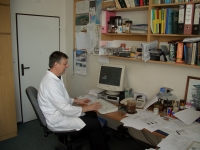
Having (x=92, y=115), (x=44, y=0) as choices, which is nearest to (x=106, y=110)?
(x=92, y=115)

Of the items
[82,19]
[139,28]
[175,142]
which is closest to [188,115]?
[175,142]

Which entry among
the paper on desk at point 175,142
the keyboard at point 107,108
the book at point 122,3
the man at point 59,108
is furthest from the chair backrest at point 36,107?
the book at point 122,3

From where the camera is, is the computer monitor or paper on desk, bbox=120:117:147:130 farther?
the computer monitor

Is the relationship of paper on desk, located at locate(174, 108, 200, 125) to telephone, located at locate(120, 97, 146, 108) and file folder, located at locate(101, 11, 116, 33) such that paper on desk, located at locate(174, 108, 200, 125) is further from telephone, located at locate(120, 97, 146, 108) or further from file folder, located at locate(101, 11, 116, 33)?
file folder, located at locate(101, 11, 116, 33)

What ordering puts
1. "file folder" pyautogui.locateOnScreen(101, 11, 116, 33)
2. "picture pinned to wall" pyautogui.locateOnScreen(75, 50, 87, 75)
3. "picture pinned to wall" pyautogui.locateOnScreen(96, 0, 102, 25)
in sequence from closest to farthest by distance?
"file folder" pyautogui.locateOnScreen(101, 11, 116, 33), "picture pinned to wall" pyautogui.locateOnScreen(96, 0, 102, 25), "picture pinned to wall" pyautogui.locateOnScreen(75, 50, 87, 75)

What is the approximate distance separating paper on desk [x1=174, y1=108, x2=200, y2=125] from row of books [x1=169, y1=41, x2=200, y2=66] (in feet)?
1.72

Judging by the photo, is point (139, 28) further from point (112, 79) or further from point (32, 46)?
point (32, 46)

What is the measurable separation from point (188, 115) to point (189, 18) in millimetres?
996

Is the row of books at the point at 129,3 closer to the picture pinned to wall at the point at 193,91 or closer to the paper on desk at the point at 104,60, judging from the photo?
the paper on desk at the point at 104,60

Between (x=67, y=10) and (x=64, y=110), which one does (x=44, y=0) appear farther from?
(x=64, y=110)

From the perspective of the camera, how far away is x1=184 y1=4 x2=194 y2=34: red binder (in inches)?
76.2

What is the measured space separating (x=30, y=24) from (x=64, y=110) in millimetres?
1975

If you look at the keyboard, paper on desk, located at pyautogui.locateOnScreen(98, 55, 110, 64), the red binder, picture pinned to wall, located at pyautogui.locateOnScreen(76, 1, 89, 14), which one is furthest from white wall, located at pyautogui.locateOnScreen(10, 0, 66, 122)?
the red binder

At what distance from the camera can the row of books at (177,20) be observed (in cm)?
194
